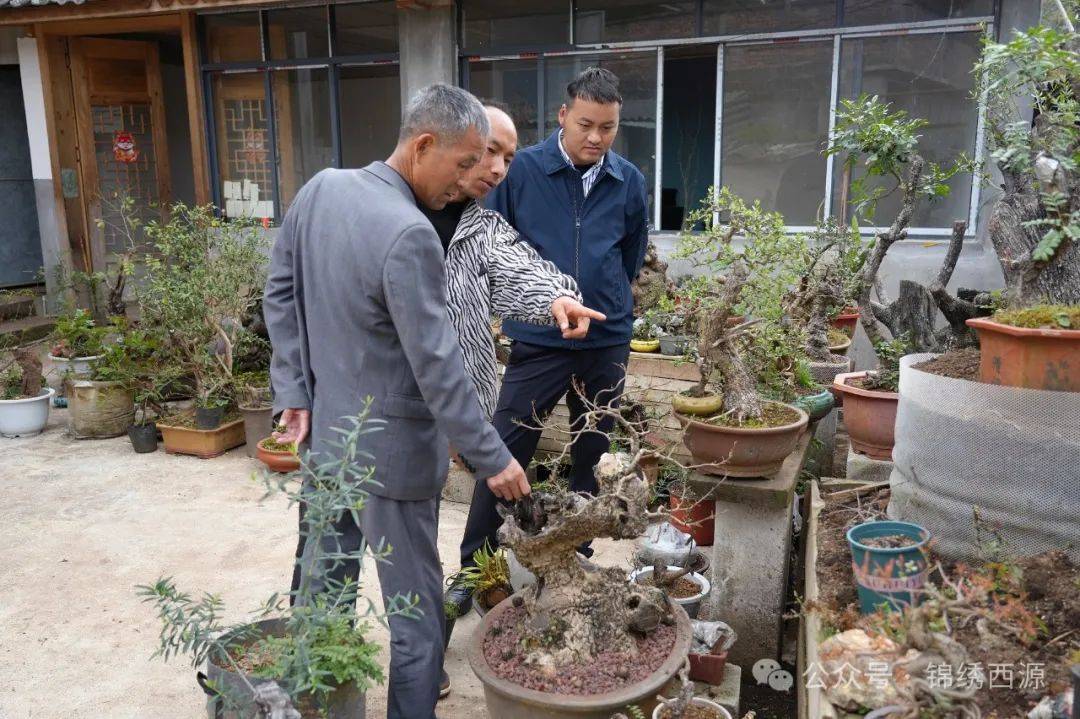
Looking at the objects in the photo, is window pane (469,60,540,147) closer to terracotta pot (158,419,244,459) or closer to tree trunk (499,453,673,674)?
terracotta pot (158,419,244,459)

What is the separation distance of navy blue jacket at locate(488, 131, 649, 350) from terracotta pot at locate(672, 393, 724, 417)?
452 millimetres

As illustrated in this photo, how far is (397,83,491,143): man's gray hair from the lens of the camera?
2189 mm

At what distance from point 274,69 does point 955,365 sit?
700cm

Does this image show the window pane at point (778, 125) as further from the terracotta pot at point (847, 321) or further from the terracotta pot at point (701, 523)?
the terracotta pot at point (701, 523)

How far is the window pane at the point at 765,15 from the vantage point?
20.1ft

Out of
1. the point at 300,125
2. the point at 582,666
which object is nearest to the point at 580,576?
the point at 582,666

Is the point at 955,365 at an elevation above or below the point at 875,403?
above

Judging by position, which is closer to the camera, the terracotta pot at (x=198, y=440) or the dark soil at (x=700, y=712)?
the dark soil at (x=700, y=712)

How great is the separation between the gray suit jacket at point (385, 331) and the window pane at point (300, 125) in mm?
6152

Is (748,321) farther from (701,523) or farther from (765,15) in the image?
(765,15)

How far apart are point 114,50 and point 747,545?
8433 millimetres

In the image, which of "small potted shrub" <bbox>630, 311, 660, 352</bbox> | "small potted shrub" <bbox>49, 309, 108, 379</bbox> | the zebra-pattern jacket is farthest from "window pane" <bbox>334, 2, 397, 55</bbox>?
the zebra-pattern jacket

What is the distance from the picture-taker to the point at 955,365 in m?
2.97

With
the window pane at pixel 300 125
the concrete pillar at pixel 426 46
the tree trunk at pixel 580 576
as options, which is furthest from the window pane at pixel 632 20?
the tree trunk at pixel 580 576
